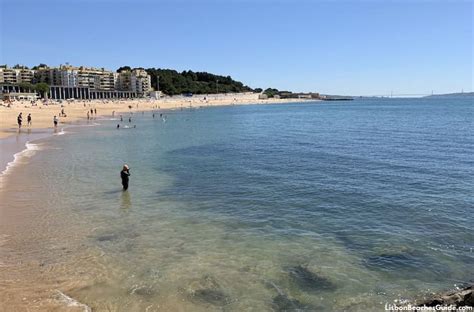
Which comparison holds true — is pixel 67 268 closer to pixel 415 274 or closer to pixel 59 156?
pixel 415 274

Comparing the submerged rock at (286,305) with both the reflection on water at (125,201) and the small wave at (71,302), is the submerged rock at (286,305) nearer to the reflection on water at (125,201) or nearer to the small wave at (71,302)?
the small wave at (71,302)

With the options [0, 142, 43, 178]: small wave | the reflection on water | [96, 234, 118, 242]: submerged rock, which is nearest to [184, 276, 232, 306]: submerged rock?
[96, 234, 118, 242]: submerged rock

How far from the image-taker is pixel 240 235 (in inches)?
527

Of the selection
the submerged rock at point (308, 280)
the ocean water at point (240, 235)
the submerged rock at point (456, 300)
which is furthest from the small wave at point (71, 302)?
the submerged rock at point (456, 300)

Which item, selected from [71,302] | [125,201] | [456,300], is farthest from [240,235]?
[456,300]

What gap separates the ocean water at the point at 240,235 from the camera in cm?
958

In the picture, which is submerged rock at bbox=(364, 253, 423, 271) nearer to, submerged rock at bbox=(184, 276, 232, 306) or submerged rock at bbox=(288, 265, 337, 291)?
submerged rock at bbox=(288, 265, 337, 291)

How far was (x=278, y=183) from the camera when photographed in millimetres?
21156

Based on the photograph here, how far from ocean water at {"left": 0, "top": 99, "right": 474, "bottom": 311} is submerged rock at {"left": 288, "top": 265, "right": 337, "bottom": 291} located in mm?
48

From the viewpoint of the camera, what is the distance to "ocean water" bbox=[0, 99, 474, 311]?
31.4ft

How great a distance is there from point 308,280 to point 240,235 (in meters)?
3.67

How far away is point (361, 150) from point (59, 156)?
76.5ft

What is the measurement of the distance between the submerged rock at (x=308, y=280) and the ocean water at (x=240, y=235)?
48 mm

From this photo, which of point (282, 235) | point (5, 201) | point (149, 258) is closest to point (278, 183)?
point (282, 235)
